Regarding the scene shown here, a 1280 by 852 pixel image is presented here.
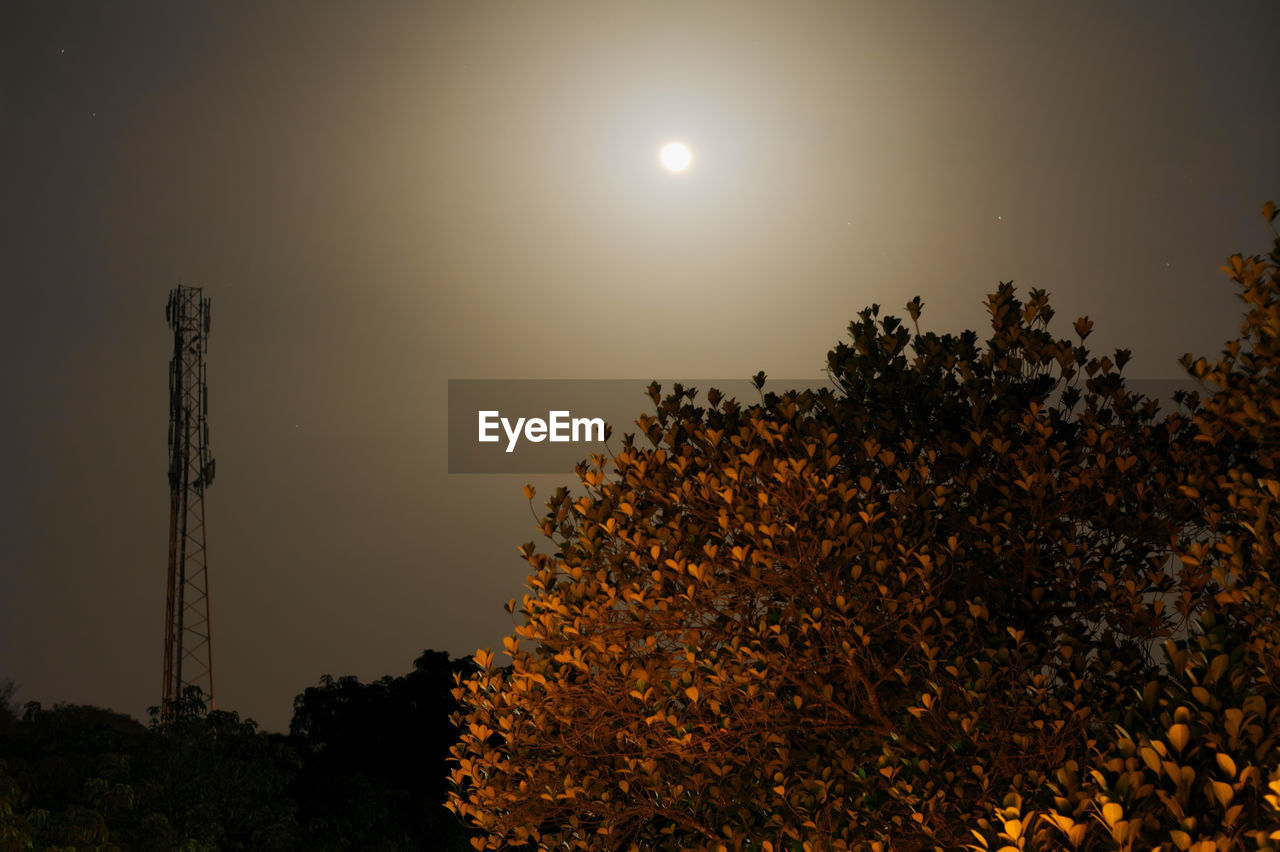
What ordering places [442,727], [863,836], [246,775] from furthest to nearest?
[442,727] < [246,775] < [863,836]

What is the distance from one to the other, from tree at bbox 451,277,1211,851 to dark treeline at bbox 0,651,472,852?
7.45 meters

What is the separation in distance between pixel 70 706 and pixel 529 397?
1599cm

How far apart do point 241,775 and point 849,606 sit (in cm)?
1713

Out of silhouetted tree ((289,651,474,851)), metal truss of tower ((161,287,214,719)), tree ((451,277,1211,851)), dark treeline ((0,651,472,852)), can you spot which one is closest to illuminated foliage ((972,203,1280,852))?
tree ((451,277,1211,851))

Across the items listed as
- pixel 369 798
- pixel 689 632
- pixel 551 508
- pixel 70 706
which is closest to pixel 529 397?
pixel 551 508

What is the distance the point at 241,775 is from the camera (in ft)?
65.7

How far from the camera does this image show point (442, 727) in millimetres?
28938

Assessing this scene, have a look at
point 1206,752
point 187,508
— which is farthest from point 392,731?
point 1206,752

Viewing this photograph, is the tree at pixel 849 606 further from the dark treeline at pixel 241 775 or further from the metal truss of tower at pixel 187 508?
the metal truss of tower at pixel 187 508

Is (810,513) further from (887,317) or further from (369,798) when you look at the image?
(369,798)

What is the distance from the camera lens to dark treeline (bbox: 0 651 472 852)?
1605 cm

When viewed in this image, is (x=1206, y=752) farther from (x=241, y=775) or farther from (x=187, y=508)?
(x=241, y=775)

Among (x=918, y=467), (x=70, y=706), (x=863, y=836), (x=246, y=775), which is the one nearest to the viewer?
(x=863, y=836)

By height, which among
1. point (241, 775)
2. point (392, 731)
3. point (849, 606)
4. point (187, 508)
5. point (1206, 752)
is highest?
point (187, 508)
